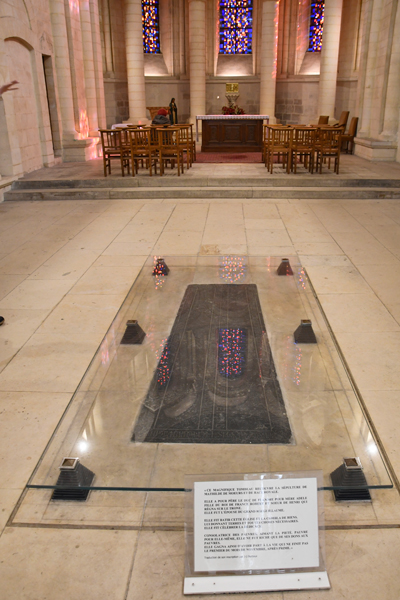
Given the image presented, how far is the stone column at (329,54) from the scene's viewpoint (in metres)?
14.1

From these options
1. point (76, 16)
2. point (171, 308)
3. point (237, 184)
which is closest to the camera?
point (171, 308)

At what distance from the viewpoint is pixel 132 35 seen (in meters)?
15.1

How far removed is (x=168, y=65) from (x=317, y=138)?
10.2 m

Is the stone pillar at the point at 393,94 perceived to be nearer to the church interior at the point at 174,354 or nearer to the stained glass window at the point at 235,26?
the church interior at the point at 174,354

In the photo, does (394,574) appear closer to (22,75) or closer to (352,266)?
(352,266)

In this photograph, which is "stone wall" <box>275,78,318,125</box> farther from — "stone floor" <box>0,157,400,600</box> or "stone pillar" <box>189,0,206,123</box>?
"stone floor" <box>0,157,400,600</box>

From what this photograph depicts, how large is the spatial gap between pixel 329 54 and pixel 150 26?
24.1 ft

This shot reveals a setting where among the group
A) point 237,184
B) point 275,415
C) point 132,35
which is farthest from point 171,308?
point 132,35

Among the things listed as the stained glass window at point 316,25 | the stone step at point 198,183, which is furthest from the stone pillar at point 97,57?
the stained glass window at point 316,25

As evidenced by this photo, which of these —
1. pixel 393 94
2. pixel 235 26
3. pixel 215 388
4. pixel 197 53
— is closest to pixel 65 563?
pixel 215 388

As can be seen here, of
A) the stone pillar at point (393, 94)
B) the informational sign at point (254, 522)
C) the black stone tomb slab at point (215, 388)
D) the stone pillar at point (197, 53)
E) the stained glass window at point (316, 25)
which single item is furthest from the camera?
the stained glass window at point (316, 25)

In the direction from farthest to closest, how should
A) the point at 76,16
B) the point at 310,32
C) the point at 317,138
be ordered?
the point at 310,32 < the point at 76,16 < the point at 317,138

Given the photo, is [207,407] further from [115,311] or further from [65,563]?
[115,311]

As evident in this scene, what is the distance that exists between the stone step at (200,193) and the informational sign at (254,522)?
24.9 ft
